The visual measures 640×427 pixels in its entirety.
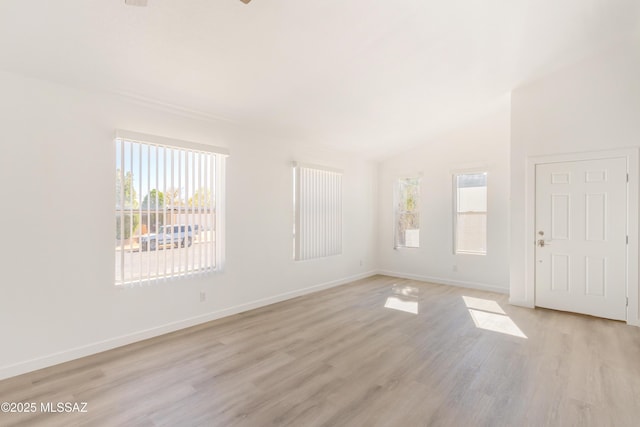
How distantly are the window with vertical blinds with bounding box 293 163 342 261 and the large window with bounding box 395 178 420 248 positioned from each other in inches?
60.6

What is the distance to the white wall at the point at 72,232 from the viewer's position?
2686 mm

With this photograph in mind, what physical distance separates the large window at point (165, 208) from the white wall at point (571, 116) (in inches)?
172

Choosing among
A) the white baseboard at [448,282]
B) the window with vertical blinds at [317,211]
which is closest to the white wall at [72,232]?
the window with vertical blinds at [317,211]

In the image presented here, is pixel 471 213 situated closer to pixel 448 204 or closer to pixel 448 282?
pixel 448 204

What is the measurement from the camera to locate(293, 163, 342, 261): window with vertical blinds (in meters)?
5.24

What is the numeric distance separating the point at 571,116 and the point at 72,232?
623 cm

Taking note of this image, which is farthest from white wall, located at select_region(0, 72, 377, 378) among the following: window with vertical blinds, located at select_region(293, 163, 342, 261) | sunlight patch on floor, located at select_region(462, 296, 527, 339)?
sunlight patch on floor, located at select_region(462, 296, 527, 339)

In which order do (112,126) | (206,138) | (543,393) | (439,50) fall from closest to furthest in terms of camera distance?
(543,393) → (112,126) → (439,50) → (206,138)

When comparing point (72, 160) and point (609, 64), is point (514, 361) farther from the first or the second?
point (72, 160)

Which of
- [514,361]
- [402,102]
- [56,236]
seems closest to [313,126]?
[402,102]

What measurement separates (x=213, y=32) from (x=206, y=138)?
1574mm

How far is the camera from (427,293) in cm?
545

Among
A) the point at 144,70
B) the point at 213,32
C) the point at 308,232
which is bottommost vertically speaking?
the point at 308,232

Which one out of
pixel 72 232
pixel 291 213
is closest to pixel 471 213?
pixel 291 213
